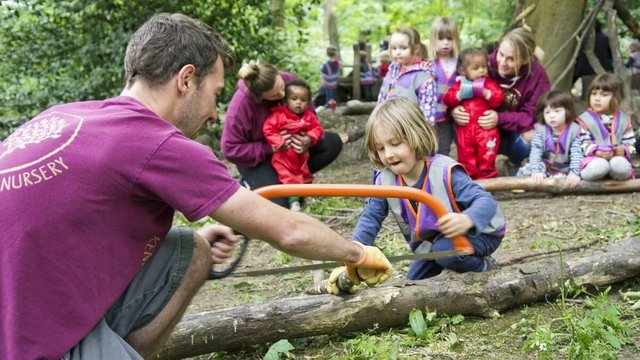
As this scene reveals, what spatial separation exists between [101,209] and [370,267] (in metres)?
1.19

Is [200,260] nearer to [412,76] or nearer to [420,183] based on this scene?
[420,183]

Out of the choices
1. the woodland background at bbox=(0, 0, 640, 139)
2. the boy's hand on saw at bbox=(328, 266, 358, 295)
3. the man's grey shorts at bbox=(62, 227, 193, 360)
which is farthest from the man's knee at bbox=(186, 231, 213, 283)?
the woodland background at bbox=(0, 0, 640, 139)

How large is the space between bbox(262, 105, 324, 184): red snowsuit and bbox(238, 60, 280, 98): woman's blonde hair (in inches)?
13.5

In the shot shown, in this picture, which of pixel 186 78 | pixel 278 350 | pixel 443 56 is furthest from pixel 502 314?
pixel 443 56

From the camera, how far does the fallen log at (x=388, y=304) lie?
10.8 feet

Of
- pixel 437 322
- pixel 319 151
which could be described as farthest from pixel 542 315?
pixel 319 151

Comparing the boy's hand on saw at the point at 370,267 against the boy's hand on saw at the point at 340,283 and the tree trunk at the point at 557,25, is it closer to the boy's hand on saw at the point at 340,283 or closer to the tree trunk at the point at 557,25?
the boy's hand on saw at the point at 340,283

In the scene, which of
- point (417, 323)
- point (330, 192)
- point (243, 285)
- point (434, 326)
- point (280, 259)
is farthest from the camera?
point (280, 259)

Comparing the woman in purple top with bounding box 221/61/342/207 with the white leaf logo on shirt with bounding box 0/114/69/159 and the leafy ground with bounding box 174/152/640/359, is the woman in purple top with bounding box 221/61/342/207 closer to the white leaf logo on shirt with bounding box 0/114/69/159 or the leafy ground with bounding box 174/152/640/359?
the leafy ground with bounding box 174/152/640/359

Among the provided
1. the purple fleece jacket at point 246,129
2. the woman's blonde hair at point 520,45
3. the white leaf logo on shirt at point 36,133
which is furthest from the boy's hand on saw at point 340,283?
the woman's blonde hair at point 520,45

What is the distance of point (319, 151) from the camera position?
6578 mm

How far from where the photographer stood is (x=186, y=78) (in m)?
2.57

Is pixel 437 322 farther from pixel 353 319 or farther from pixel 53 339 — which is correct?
pixel 53 339

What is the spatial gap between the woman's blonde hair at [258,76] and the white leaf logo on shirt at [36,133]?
3413 mm
